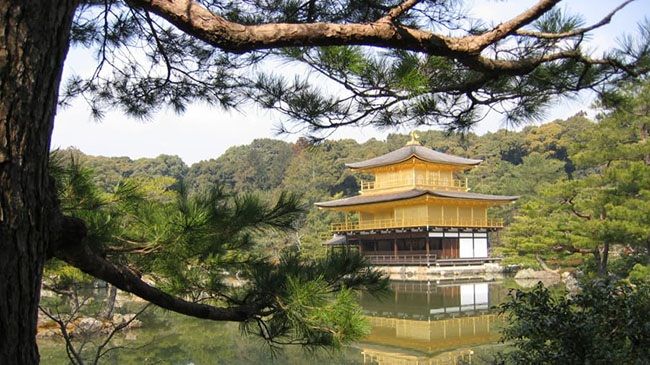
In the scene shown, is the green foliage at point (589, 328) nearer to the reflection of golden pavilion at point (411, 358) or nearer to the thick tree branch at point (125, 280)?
the thick tree branch at point (125, 280)

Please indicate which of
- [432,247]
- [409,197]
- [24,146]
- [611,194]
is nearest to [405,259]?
[432,247]

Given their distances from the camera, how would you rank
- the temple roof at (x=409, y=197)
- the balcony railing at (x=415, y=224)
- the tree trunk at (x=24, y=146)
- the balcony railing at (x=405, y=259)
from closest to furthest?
the tree trunk at (x=24, y=146), the balcony railing at (x=405, y=259), the temple roof at (x=409, y=197), the balcony railing at (x=415, y=224)

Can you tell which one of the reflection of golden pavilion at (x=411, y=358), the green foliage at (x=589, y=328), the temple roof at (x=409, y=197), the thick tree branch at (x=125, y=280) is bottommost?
the reflection of golden pavilion at (x=411, y=358)

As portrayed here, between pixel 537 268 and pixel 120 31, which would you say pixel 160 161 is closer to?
pixel 537 268

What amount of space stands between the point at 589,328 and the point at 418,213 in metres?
15.3

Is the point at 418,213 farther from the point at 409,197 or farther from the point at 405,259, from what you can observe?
the point at 405,259

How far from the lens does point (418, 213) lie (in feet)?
57.6

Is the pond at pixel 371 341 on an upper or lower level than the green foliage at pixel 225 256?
lower

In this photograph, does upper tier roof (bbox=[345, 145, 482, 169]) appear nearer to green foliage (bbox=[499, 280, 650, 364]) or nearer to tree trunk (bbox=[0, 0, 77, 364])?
green foliage (bbox=[499, 280, 650, 364])

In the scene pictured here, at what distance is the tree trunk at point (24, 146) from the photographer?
2.72ft

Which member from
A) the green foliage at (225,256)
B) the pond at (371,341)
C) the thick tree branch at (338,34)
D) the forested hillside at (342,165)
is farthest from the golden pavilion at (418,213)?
the thick tree branch at (338,34)

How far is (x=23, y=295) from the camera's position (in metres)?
0.87

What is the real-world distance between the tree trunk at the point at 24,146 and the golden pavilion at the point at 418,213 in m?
15.8

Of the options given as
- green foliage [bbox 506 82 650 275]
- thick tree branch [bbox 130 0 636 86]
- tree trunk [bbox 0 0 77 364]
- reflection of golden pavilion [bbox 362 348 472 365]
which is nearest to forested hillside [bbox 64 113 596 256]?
green foliage [bbox 506 82 650 275]
